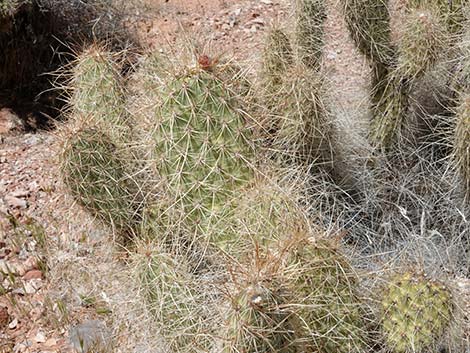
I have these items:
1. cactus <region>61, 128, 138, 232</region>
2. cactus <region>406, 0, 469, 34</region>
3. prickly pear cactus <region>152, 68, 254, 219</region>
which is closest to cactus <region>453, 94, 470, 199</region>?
cactus <region>406, 0, 469, 34</region>

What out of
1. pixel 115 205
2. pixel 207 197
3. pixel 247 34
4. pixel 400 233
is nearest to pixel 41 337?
pixel 115 205

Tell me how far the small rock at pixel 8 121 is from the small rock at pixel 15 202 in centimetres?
113

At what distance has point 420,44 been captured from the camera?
11.7 ft

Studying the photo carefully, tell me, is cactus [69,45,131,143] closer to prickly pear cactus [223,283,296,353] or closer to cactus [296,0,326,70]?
cactus [296,0,326,70]

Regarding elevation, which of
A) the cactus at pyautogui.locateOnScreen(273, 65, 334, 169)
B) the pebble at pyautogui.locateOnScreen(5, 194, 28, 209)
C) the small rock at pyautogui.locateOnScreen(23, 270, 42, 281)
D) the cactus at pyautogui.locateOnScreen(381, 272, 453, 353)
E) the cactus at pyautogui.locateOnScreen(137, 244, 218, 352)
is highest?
the cactus at pyautogui.locateOnScreen(273, 65, 334, 169)

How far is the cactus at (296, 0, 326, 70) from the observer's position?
3.99 m

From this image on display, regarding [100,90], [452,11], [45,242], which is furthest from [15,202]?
[452,11]

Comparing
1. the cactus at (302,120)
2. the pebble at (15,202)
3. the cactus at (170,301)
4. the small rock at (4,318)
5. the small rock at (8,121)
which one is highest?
the cactus at (302,120)

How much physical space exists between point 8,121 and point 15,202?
135 centimetres

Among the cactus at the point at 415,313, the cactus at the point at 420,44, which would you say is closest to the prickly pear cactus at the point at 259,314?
the cactus at the point at 415,313

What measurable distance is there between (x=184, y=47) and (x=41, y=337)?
1.48 metres

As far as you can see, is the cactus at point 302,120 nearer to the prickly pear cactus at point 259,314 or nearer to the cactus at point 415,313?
the cactus at point 415,313

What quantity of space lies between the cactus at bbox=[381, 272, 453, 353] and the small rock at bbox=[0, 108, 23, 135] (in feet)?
11.5

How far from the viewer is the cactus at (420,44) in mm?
3562
